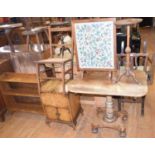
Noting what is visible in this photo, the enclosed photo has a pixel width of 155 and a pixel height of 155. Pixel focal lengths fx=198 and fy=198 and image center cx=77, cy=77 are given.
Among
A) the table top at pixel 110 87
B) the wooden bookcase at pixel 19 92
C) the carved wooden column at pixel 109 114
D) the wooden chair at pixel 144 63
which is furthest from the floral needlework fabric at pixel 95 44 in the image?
the wooden bookcase at pixel 19 92

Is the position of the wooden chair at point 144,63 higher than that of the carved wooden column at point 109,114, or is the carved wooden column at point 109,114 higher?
the wooden chair at point 144,63

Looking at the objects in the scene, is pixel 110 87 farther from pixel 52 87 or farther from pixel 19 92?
pixel 19 92

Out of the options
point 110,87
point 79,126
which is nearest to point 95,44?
point 110,87

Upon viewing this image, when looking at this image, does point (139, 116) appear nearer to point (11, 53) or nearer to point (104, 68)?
point (104, 68)

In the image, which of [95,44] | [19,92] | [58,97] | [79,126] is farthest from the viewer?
[19,92]

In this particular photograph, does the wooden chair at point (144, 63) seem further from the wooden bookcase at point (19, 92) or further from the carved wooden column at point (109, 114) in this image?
the wooden bookcase at point (19, 92)

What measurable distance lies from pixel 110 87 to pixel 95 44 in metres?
0.41

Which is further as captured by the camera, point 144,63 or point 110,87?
point 144,63

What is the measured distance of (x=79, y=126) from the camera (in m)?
2.40

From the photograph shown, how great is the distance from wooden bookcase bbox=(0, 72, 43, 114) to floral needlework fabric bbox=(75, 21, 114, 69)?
0.82m

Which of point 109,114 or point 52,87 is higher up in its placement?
point 52,87

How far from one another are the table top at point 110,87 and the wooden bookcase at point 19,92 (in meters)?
0.71

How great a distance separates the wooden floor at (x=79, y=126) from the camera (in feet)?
7.38
